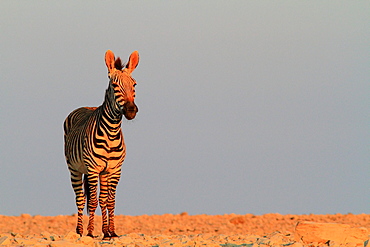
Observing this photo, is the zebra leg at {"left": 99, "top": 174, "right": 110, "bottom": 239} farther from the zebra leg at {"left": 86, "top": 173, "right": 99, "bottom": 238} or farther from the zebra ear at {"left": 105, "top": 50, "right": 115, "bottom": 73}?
the zebra ear at {"left": 105, "top": 50, "right": 115, "bottom": 73}

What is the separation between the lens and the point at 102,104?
10.8 meters

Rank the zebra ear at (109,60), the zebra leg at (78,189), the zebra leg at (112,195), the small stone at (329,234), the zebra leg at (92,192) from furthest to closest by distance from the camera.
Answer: the zebra leg at (78,189)
the zebra leg at (112,195)
the zebra ear at (109,60)
the zebra leg at (92,192)
the small stone at (329,234)

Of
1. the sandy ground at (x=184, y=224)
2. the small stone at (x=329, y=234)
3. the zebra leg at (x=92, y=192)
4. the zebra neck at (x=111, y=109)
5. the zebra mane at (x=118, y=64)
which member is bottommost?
the small stone at (x=329, y=234)

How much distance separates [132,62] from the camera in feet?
35.0

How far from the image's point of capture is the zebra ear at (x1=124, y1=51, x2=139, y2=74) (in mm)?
10570

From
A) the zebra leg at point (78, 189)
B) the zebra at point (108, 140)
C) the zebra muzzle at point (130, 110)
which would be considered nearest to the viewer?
the zebra muzzle at point (130, 110)

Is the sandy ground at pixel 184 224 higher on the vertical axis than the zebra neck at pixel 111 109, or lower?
lower

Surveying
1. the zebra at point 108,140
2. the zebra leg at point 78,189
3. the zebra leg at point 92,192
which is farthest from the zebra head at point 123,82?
the zebra leg at point 78,189

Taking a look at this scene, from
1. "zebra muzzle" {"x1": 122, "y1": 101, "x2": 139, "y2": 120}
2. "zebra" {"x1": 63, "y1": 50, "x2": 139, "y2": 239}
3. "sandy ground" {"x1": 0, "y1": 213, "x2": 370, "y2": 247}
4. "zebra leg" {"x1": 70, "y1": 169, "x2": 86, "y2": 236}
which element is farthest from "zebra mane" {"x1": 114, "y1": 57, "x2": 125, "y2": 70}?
"sandy ground" {"x1": 0, "y1": 213, "x2": 370, "y2": 247}

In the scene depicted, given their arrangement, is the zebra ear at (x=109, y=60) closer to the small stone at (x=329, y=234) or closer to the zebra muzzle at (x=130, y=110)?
the zebra muzzle at (x=130, y=110)

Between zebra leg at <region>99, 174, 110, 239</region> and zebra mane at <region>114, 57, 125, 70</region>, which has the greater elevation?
zebra mane at <region>114, 57, 125, 70</region>

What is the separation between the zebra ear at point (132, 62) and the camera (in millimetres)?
10570

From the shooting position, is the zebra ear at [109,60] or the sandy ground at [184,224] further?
the sandy ground at [184,224]

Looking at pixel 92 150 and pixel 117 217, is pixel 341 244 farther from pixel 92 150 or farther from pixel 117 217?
pixel 117 217
